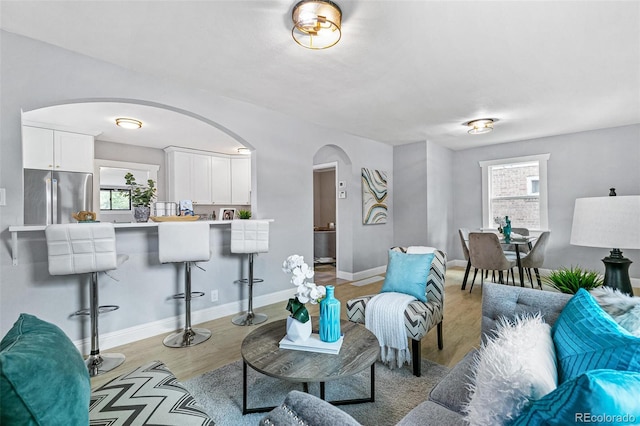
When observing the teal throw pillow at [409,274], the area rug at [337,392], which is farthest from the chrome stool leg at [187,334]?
the teal throw pillow at [409,274]

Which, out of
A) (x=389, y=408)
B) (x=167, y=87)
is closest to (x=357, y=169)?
(x=167, y=87)

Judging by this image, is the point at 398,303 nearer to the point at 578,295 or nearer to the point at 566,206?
the point at 578,295

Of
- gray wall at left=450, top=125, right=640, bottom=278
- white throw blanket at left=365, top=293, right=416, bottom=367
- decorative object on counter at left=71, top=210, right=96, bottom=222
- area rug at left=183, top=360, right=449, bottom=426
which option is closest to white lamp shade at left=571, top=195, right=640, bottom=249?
white throw blanket at left=365, top=293, right=416, bottom=367

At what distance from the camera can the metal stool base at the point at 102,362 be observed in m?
2.28

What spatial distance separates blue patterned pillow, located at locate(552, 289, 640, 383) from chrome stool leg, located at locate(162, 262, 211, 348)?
106 inches

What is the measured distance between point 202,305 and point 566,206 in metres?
5.92

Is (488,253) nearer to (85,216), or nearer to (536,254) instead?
(536,254)

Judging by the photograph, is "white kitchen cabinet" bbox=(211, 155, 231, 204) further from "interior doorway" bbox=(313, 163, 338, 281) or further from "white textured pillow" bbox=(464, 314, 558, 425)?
"white textured pillow" bbox=(464, 314, 558, 425)

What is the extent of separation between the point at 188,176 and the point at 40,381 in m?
Result: 6.02

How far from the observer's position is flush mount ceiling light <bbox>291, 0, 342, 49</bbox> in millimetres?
1873

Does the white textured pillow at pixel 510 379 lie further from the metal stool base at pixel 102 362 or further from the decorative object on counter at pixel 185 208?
the decorative object on counter at pixel 185 208

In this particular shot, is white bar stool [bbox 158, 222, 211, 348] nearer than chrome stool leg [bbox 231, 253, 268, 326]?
Yes

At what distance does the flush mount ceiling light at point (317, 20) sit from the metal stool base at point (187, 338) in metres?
2.67

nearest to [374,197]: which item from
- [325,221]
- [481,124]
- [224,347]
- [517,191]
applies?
[481,124]
